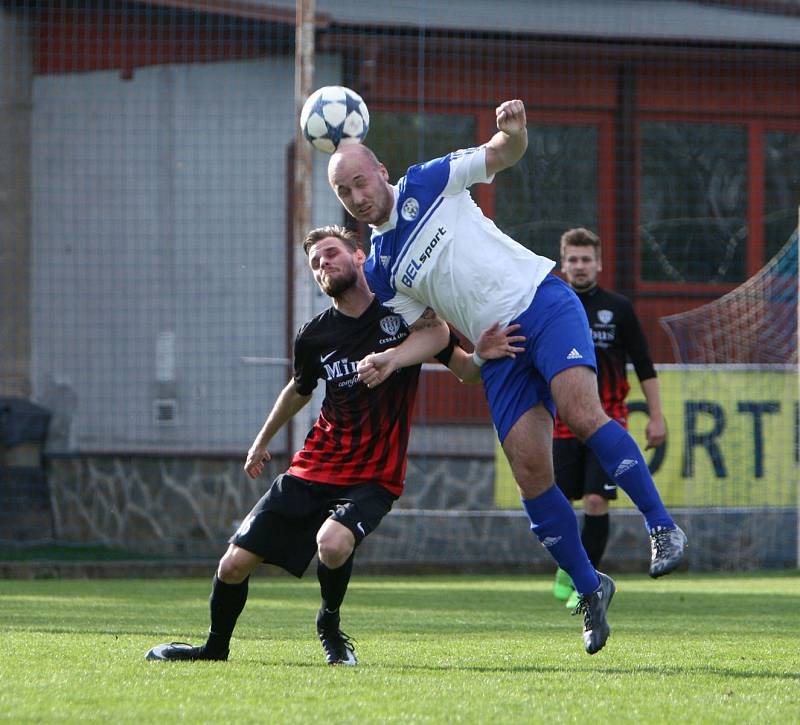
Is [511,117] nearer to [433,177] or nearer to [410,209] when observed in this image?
[433,177]

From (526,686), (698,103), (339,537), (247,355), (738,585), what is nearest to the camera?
(526,686)

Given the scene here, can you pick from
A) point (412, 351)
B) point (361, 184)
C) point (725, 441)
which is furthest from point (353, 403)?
point (725, 441)

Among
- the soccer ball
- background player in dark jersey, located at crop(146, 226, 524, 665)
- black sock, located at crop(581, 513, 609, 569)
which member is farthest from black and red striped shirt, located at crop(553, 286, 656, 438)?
background player in dark jersey, located at crop(146, 226, 524, 665)

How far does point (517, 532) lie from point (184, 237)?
446 cm

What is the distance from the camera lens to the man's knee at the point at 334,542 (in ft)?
18.6

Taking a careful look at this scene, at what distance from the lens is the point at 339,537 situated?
566cm

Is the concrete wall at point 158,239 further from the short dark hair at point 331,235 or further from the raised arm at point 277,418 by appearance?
the short dark hair at point 331,235

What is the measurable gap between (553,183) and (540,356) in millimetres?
9939

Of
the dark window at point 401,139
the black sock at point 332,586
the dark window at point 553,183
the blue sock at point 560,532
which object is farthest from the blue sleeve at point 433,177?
the dark window at point 553,183

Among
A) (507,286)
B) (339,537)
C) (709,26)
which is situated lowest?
(339,537)

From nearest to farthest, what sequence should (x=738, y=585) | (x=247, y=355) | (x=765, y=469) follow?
1. (x=738, y=585)
2. (x=765, y=469)
3. (x=247, y=355)

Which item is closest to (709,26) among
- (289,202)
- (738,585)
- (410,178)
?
(289,202)

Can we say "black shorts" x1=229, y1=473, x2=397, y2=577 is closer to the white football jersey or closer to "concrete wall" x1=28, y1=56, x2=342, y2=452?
the white football jersey

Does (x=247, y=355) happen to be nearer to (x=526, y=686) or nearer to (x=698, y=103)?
(x=698, y=103)
